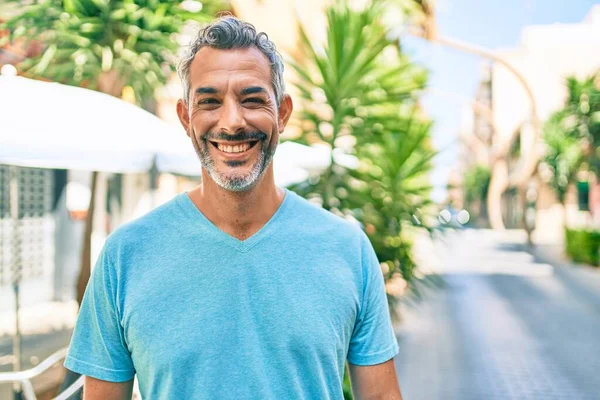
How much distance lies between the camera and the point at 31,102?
3773mm

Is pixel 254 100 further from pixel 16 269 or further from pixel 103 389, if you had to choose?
pixel 16 269

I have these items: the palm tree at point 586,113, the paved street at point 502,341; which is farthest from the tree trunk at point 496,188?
the paved street at point 502,341

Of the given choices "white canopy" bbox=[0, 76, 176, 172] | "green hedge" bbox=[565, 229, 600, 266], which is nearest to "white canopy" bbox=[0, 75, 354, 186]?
"white canopy" bbox=[0, 76, 176, 172]

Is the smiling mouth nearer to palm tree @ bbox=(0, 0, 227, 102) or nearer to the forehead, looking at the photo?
the forehead

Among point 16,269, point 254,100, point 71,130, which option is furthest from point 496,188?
point 254,100

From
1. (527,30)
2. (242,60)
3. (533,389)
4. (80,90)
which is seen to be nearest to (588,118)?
(533,389)

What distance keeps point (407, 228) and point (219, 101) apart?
422 centimetres

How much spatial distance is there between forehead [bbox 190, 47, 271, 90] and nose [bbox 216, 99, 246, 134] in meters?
0.05

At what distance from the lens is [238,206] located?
1.44 meters

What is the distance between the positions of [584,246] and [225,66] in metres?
21.8

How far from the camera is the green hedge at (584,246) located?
66.9 ft

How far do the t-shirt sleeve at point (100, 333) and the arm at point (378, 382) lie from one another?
0.52 meters

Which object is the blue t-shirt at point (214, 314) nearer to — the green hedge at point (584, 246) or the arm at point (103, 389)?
the arm at point (103, 389)

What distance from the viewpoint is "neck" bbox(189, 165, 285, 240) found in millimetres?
1436
